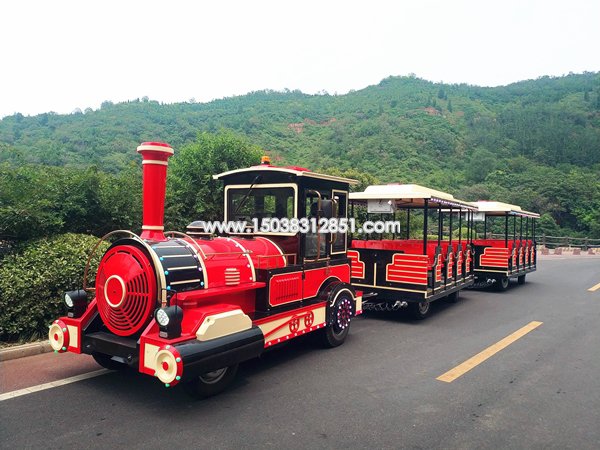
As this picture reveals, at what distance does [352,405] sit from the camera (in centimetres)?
438

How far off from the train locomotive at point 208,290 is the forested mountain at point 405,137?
27.4 m

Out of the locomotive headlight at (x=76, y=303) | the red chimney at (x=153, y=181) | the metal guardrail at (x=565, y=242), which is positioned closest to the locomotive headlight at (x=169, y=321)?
the red chimney at (x=153, y=181)

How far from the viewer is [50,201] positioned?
7.91 metres

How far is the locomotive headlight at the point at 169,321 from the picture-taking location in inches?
153

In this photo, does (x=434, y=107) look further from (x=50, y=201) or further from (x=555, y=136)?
(x=50, y=201)

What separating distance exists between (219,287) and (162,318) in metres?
0.98

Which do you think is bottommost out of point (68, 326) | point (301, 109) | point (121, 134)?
point (68, 326)

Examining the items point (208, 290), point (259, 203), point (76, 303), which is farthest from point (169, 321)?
point (259, 203)

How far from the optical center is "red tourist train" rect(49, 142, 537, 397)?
4.09m

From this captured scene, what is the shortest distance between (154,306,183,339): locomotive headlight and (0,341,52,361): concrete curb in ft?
8.66

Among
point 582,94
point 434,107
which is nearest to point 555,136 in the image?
point 434,107

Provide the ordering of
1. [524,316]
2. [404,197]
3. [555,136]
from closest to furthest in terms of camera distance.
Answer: [404,197]
[524,316]
[555,136]

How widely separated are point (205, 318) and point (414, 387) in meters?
2.51

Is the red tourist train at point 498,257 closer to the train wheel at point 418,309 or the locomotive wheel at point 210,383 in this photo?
the train wheel at point 418,309
